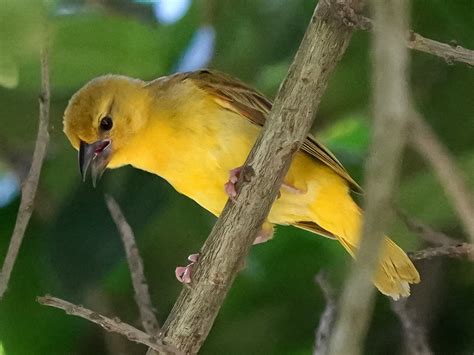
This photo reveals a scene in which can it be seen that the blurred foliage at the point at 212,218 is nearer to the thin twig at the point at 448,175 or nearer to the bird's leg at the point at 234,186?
the bird's leg at the point at 234,186

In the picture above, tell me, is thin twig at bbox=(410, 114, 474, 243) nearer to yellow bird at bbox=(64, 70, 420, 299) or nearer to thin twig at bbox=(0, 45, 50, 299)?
thin twig at bbox=(0, 45, 50, 299)

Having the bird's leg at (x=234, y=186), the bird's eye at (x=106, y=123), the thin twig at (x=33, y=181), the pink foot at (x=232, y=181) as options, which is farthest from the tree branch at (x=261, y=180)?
the bird's eye at (x=106, y=123)

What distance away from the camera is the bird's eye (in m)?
2.06

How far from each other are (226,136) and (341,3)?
77cm

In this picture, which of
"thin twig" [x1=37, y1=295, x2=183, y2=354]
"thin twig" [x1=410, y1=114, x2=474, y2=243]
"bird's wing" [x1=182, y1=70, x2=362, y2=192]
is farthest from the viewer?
"bird's wing" [x1=182, y1=70, x2=362, y2=192]

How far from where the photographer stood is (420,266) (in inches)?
84.4

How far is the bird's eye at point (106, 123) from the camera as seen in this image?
206 cm

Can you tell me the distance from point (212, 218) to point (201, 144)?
0.28 meters

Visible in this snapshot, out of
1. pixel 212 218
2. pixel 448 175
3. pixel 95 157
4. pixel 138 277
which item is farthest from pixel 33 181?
pixel 448 175

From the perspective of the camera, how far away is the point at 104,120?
2.08 meters

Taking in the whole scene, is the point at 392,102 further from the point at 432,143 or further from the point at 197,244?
the point at 197,244

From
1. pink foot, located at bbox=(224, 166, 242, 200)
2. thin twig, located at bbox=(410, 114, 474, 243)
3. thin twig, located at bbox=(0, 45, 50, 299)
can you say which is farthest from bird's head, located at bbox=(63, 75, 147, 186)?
thin twig, located at bbox=(410, 114, 474, 243)

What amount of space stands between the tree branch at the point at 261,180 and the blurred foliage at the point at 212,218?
0.49m

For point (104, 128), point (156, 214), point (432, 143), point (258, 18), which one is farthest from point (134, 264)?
point (432, 143)
